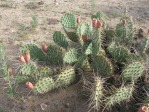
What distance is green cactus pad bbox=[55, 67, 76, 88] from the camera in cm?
394

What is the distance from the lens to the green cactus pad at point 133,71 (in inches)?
144

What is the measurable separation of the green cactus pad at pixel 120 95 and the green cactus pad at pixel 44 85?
0.75m

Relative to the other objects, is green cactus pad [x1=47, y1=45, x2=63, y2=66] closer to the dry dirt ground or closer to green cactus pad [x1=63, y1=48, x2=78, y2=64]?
green cactus pad [x1=63, y1=48, x2=78, y2=64]

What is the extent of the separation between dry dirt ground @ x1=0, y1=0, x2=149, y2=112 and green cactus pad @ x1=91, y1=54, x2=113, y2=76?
409mm

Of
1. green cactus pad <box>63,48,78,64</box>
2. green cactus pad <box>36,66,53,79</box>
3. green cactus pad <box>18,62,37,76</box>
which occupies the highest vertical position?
green cactus pad <box>63,48,78,64</box>

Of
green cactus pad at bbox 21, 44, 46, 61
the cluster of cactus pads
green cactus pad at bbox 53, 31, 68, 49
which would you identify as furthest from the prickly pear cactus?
green cactus pad at bbox 21, 44, 46, 61

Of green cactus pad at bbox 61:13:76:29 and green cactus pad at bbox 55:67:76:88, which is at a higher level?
green cactus pad at bbox 61:13:76:29

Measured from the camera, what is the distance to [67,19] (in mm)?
4535

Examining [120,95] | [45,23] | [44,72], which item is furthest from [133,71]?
[45,23]

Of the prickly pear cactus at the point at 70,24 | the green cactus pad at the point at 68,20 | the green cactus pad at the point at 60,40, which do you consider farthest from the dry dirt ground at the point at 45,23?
the green cactus pad at the point at 68,20

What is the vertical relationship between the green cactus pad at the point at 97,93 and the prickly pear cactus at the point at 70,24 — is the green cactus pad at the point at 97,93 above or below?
below

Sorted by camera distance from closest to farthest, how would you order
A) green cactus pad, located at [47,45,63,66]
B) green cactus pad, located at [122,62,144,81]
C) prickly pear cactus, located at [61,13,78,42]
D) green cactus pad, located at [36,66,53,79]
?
green cactus pad, located at [122,62,144,81] < green cactus pad, located at [36,66,53,79] < green cactus pad, located at [47,45,63,66] < prickly pear cactus, located at [61,13,78,42]

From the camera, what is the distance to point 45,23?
6051 millimetres

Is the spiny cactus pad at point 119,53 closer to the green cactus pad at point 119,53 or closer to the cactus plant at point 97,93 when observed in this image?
the green cactus pad at point 119,53
